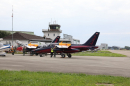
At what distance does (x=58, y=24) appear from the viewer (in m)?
86.2

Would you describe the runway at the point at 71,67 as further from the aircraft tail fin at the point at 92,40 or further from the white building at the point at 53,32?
the white building at the point at 53,32

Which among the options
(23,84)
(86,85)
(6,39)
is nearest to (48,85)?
(23,84)

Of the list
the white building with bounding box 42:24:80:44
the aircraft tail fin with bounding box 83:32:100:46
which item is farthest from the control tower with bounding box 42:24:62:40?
the aircraft tail fin with bounding box 83:32:100:46

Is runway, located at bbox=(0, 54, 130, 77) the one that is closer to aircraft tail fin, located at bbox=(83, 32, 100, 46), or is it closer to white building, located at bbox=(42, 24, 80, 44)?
aircraft tail fin, located at bbox=(83, 32, 100, 46)

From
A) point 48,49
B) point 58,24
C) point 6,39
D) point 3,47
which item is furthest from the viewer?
point 58,24

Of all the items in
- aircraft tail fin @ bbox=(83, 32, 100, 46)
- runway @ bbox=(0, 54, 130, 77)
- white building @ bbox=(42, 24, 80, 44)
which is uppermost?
white building @ bbox=(42, 24, 80, 44)

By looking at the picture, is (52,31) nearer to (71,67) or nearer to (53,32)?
(53,32)

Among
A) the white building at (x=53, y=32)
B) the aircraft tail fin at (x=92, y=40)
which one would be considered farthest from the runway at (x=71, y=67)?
the white building at (x=53, y=32)

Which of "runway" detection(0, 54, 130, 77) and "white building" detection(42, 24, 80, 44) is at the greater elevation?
"white building" detection(42, 24, 80, 44)

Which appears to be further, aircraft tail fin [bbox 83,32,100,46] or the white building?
the white building

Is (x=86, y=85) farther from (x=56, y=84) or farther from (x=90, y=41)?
(x=90, y=41)

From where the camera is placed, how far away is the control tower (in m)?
86.8

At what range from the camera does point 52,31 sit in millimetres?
87875

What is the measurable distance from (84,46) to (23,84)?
2192 cm
